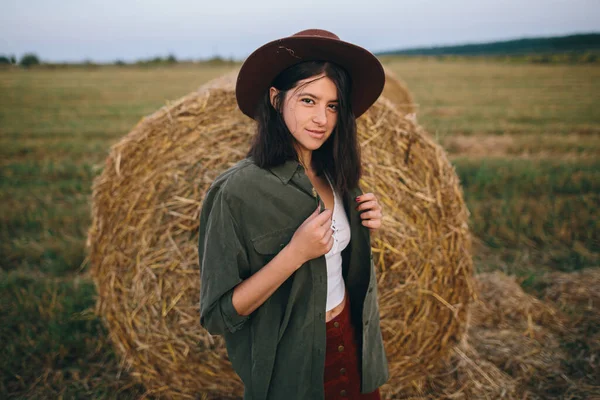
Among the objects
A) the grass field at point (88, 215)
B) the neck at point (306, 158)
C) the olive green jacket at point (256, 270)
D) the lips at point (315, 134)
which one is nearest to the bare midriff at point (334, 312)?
the olive green jacket at point (256, 270)

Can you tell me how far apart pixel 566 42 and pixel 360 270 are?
4657 centimetres

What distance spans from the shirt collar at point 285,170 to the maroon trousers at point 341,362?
61 centimetres

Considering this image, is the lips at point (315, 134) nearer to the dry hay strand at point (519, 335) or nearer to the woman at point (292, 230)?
the woman at point (292, 230)

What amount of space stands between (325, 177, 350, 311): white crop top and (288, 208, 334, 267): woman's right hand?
29 cm

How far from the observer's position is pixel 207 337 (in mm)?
2592

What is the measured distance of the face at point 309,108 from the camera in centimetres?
157

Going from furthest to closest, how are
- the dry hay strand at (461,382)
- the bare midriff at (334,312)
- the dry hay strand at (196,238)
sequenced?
A: the dry hay strand at (461,382) < the dry hay strand at (196,238) < the bare midriff at (334,312)

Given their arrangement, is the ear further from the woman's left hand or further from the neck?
the woman's left hand

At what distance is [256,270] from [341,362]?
549 millimetres

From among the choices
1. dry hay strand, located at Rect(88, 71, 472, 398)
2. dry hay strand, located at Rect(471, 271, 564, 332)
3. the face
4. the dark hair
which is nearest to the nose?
the face

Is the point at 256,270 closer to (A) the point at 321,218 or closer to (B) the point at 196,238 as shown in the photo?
(A) the point at 321,218

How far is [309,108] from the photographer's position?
5.16 ft

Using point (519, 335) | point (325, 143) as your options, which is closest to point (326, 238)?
point (325, 143)

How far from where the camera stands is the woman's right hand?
1409 mm
